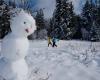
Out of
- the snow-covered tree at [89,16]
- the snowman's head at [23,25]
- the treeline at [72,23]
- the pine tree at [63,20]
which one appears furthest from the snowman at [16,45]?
the snow-covered tree at [89,16]

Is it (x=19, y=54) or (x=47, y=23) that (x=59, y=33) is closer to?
(x=47, y=23)

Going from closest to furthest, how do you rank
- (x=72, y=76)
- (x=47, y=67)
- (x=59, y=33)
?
(x=72, y=76) → (x=47, y=67) → (x=59, y=33)

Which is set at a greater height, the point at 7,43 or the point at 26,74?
the point at 7,43

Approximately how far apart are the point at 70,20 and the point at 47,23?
64.2ft

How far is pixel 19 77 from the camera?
4406 mm

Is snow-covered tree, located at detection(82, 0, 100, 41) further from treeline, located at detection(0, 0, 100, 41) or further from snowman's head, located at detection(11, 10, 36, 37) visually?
snowman's head, located at detection(11, 10, 36, 37)

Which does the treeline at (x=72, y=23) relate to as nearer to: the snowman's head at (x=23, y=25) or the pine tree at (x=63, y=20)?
the pine tree at (x=63, y=20)

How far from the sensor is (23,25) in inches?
172

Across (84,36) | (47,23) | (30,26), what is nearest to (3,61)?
(30,26)

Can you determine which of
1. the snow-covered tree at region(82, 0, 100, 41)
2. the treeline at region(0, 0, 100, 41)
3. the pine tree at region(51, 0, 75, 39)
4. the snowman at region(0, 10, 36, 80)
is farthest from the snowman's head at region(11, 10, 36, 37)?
the snow-covered tree at region(82, 0, 100, 41)

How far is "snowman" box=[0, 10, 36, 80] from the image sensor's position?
4.36m

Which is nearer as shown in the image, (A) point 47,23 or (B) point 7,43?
(B) point 7,43

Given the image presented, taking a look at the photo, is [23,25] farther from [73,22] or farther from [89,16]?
[89,16]

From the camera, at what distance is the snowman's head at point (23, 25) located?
14.3 feet
